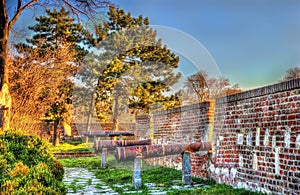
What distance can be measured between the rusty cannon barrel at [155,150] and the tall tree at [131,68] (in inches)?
288

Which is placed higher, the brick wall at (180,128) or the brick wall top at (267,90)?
the brick wall top at (267,90)

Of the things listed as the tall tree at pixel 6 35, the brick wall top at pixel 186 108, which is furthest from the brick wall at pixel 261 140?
the tall tree at pixel 6 35

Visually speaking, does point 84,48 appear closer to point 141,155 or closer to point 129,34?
point 129,34

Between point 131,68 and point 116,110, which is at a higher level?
point 131,68

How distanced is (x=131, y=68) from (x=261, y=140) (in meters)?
10.2

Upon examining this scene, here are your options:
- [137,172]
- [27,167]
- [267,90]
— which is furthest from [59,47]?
[27,167]

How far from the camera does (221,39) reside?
30.7ft

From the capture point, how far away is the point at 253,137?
16.0 feet

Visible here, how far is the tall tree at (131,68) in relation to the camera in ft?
45.3

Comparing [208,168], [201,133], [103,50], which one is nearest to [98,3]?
[201,133]

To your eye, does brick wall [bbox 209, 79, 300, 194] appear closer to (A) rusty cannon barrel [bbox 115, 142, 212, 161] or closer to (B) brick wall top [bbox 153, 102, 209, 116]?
(A) rusty cannon barrel [bbox 115, 142, 212, 161]

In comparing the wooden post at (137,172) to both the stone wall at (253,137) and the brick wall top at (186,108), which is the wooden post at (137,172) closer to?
the stone wall at (253,137)

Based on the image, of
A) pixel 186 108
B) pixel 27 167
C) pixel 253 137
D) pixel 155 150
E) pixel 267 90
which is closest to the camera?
pixel 27 167

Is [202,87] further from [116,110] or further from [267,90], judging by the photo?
[267,90]
